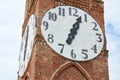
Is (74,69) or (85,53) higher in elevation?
(85,53)

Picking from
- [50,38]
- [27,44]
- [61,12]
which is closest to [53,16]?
[61,12]

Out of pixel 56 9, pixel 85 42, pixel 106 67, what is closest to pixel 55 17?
pixel 56 9

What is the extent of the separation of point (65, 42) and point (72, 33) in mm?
578

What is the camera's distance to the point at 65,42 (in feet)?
54.9

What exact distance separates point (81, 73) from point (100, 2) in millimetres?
3852

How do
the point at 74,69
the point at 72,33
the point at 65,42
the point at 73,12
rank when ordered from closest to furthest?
the point at 74,69, the point at 65,42, the point at 72,33, the point at 73,12

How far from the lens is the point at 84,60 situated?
54.4ft

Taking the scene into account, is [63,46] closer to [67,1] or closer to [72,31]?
[72,31]

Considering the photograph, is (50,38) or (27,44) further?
(27,44)

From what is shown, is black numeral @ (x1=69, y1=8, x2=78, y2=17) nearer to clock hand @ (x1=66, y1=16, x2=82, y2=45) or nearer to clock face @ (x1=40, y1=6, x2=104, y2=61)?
clock face @ (x1=40, y1=6, x2=104, y2=61)

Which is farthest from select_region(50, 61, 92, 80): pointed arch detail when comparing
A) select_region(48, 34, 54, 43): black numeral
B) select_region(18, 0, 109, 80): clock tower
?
select_region(48, 34, 54, 43): black numeral

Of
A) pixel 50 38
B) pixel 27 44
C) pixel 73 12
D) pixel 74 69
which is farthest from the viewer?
pixel 27 44

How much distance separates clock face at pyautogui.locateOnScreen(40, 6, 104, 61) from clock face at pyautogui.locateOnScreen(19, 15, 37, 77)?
0.68m

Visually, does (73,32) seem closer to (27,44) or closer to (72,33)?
(72,33)
